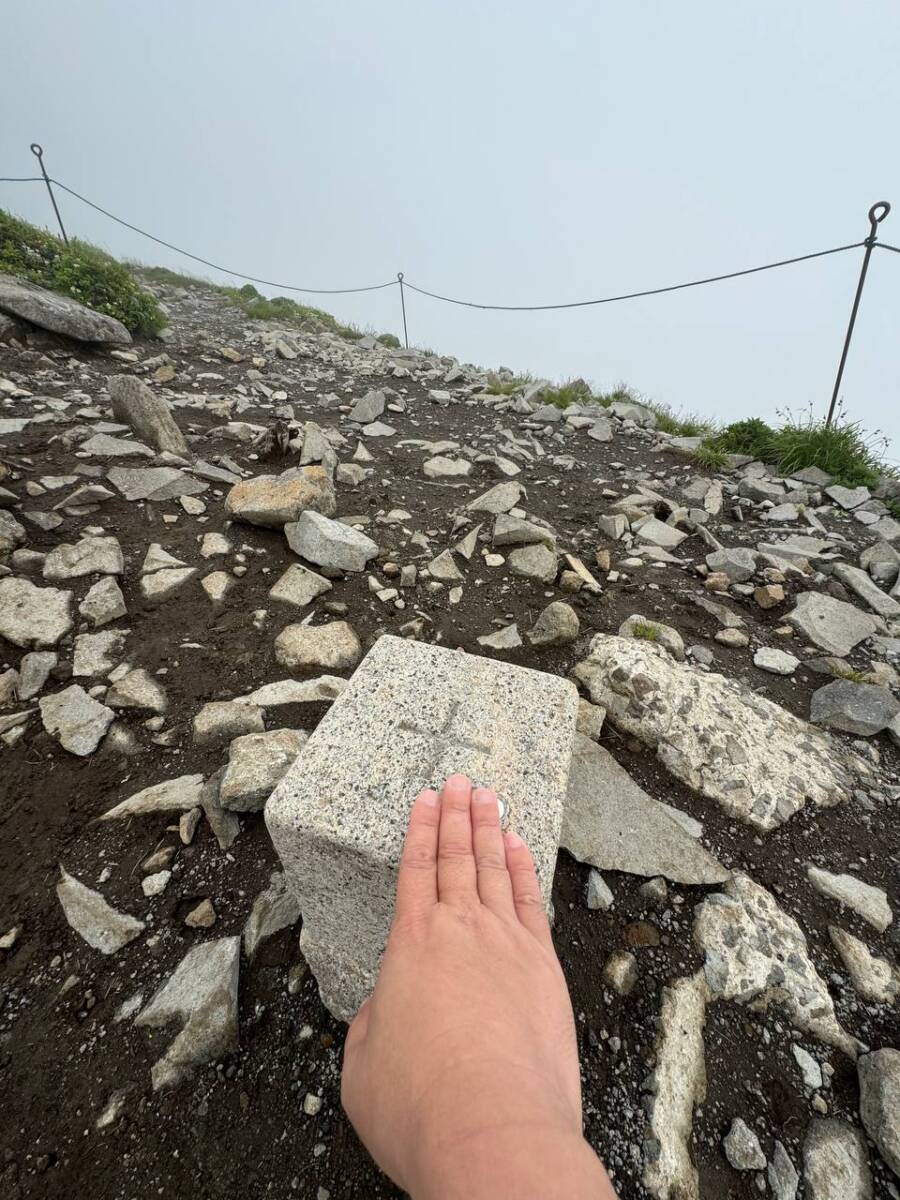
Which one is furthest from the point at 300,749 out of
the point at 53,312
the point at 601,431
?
the point at 53,312

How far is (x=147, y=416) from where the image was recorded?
5.30 m

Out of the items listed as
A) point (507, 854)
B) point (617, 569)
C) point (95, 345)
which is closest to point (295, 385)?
point (95, 345)

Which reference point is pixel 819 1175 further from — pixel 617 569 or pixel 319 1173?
pixel 617 569

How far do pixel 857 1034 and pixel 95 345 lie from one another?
10470mm

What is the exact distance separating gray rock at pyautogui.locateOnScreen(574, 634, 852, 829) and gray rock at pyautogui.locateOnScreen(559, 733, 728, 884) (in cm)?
33

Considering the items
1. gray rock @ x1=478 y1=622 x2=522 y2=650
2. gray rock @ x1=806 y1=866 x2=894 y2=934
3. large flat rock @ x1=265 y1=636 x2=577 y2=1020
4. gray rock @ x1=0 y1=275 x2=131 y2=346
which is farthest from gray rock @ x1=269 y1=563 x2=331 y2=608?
gray rock @ x1=0 y1=275 x2=131 y2=346

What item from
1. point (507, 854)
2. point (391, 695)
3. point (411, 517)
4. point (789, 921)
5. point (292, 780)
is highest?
point (411, 517)

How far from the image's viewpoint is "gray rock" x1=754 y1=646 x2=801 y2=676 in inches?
138

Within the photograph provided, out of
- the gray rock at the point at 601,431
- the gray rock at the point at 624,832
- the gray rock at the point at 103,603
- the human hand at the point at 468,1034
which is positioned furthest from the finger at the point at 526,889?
the gray rock at the point at 601,431

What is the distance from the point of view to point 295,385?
8305 millimetres

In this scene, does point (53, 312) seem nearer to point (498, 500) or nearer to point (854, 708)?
point (498, 500)

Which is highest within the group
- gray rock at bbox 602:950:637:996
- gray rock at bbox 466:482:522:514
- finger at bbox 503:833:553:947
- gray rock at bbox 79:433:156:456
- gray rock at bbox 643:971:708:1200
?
gray rock at bbox 79:433:156:456

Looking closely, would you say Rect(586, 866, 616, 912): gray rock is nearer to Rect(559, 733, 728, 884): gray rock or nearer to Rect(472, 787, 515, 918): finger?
Rect(559, 733, 728, 884): gray rock

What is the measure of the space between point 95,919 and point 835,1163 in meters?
2.63
